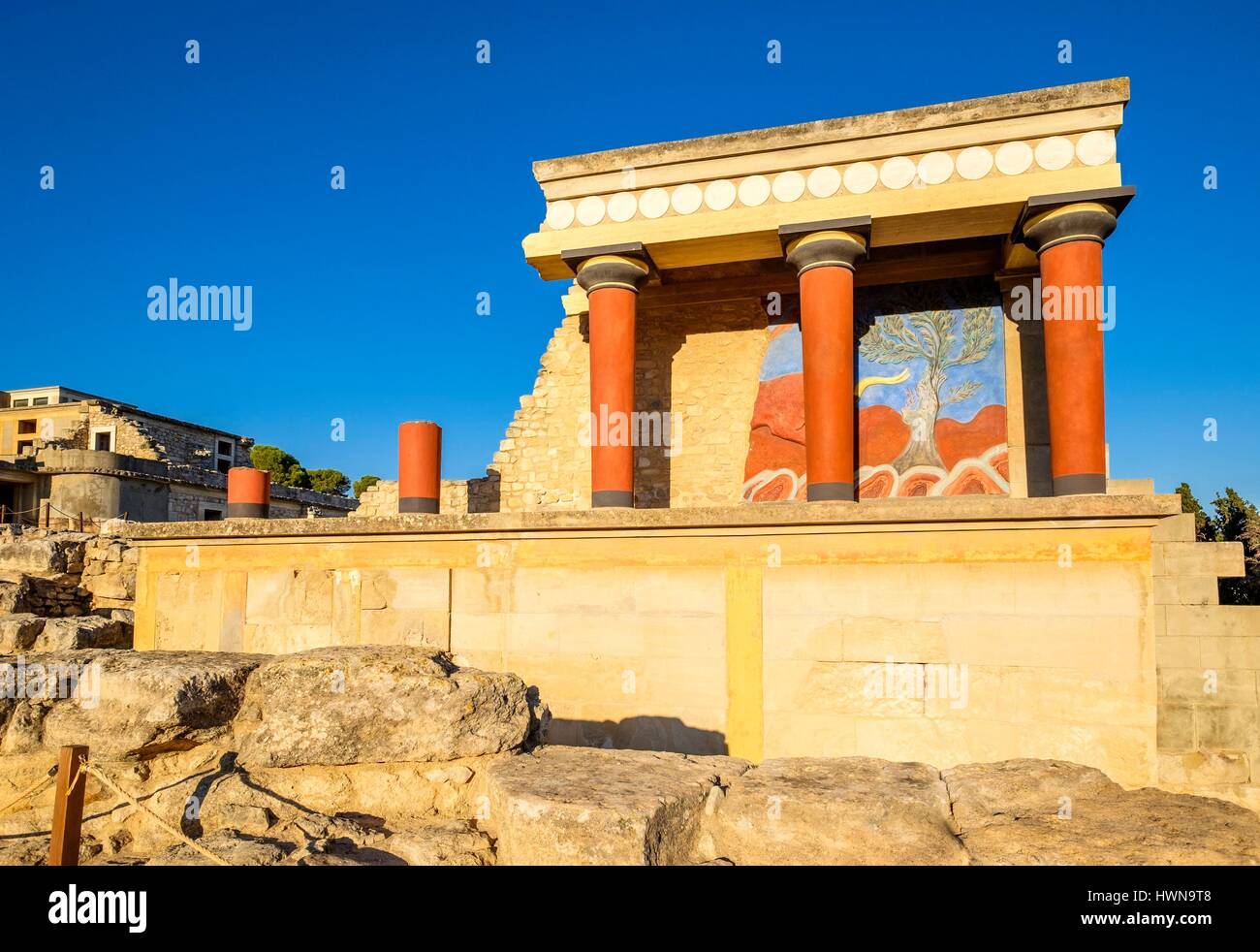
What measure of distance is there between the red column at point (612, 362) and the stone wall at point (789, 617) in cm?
337

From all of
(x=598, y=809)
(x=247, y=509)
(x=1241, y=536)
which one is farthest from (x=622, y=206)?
(x=1241, y=536)

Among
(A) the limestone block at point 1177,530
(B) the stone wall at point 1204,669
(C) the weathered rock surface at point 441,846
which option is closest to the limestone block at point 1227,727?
(B) the stone wall at point 1204,669

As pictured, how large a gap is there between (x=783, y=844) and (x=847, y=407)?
7565 millimetres

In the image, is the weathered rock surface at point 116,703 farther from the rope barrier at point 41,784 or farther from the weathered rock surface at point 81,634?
the weathered rock surface at point 81,634

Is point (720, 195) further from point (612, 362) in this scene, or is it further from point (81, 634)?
point (81, 634)

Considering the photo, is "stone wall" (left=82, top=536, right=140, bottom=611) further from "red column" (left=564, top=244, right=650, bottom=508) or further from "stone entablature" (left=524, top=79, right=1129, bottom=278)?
"stone entablature" (left=524, top=79, right=1129, bottom=278)

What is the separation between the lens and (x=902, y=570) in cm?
658

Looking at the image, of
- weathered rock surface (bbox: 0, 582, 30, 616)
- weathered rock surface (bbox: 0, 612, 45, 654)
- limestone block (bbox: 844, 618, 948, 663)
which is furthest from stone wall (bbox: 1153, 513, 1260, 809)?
weathered rock surface (bbox: 0, 582, 30, 616)

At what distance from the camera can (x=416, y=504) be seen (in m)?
10.2

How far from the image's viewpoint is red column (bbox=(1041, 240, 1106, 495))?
9289mm

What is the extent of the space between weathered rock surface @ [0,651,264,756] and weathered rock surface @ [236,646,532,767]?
0.32 m
